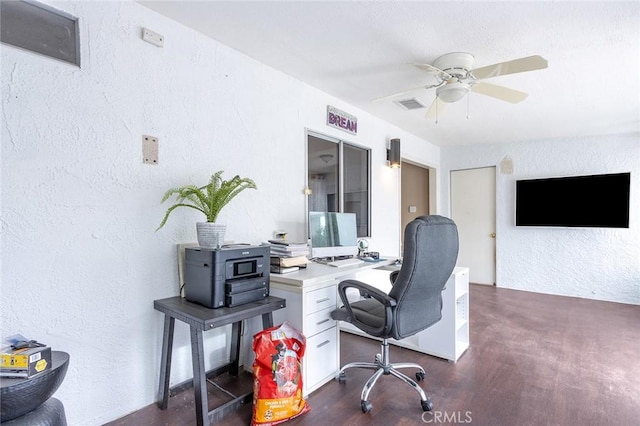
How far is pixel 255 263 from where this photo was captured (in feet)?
6.51

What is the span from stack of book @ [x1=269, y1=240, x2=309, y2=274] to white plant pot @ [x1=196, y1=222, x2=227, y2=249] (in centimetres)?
45

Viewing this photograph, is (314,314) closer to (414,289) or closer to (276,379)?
(276,379)

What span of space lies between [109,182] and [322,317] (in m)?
1.53

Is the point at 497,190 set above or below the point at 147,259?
above

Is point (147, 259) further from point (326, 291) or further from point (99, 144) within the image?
point (326, 291)

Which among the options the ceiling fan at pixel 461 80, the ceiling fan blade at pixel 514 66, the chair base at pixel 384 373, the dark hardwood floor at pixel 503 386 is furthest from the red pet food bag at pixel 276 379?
the ceiling fan blade at pixel 514 66

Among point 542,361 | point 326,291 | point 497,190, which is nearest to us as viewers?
point 326,291

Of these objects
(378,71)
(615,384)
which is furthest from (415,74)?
(615,384)

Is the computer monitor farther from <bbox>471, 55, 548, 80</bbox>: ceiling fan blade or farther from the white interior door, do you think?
the white interior door

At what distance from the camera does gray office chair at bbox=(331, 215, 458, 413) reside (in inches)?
72.1

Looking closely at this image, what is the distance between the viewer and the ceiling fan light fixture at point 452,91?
249 cm

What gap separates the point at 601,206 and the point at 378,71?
4059mm

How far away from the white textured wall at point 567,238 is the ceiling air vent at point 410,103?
100 inches

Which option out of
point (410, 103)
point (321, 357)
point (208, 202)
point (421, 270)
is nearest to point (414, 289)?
point (421, 270)
